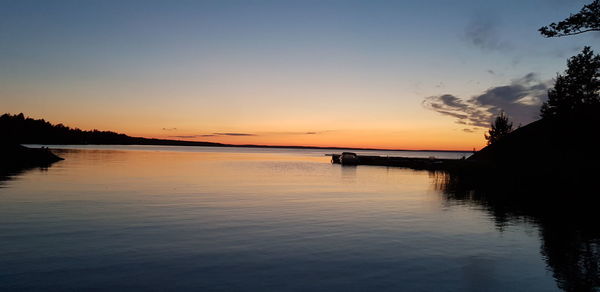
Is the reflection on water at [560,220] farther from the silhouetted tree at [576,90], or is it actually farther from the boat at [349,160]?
the boat at [349,160]

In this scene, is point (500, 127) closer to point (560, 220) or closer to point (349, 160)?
point (349, 160)

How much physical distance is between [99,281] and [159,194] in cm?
2233

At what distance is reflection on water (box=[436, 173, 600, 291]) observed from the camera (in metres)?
11.4

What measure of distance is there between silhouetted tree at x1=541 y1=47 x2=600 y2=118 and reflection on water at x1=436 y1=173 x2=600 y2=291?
53.6 ft

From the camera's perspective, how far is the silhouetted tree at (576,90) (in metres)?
48.6

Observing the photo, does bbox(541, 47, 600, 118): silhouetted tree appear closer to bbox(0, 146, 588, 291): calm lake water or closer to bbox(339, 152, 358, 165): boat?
bbox(0, 146, 588, 291): calm lake water

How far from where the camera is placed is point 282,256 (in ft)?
43.2

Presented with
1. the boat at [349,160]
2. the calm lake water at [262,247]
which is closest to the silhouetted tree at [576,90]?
the calm lake water at [262,247]

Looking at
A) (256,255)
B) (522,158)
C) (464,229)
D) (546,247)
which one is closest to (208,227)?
(256,255)

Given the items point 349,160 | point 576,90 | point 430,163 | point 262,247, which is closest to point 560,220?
point 262,247

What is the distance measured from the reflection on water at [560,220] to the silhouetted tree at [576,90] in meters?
16.3

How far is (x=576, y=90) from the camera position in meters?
57.5

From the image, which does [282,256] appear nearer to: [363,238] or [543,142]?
[363,238]

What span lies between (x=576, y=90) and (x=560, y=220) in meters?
47.4
